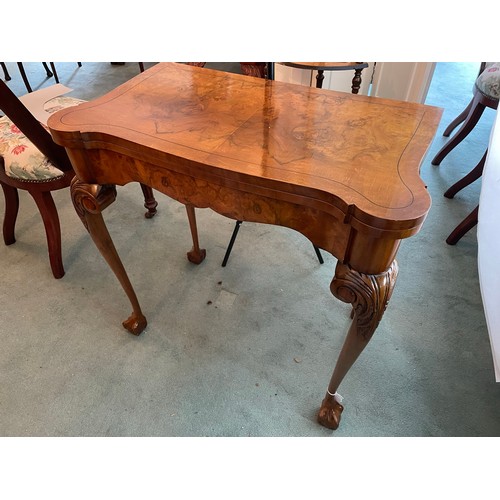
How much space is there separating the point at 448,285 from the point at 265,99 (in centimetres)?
101

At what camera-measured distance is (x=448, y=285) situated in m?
1.42

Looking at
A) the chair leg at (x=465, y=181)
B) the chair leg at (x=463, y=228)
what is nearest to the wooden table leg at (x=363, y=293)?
the chair leg at (x=463, y=228)

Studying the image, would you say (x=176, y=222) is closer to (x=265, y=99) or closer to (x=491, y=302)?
(x=265, y=99)

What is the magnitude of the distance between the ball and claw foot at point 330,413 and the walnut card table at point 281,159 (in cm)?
2

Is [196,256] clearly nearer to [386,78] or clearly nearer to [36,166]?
[36,166]

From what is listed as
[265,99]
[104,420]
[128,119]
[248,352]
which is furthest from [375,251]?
[104,420]

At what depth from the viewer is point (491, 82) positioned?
1.51 meters

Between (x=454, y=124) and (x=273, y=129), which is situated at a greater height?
(x=273, y=129)

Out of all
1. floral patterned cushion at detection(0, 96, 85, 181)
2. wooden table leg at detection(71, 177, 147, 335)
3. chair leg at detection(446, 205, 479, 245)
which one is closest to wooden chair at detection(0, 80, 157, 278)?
floral patterned cushion at detection(0, 96, 85, 181)

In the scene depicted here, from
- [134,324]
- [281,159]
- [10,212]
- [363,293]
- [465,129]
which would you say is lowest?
[134,324]

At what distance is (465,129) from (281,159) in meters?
1.52

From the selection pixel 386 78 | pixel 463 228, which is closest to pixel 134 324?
pixel 463 228

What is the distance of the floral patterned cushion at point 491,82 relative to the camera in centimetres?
149

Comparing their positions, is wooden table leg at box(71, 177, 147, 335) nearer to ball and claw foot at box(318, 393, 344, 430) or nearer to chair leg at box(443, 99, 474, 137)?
ball and claw foot at box(318, 393, 344, 430)
